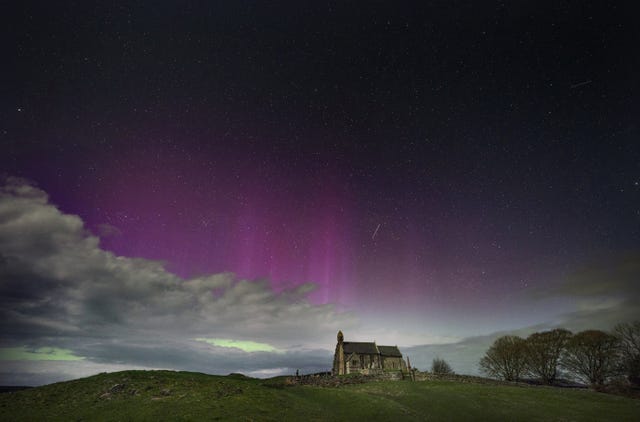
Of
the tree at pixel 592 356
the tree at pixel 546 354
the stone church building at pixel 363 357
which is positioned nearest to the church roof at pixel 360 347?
the stone church building at pixel 363 357

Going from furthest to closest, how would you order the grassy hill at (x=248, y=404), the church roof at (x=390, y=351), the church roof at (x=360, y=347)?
the church roof at (x=390, y=351)
the church roof at (x=360, y=347)
the grassy hill at (x=248, y=404)

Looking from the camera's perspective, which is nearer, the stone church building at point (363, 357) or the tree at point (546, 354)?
the tree at point (546, 354)

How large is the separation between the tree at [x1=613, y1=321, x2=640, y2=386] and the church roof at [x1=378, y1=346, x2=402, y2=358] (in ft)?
227

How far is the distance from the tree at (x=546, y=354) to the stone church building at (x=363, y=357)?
139 feet

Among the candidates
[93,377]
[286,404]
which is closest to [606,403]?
[286,404]

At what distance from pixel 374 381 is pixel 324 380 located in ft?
34.1

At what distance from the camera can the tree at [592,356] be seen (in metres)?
79.1

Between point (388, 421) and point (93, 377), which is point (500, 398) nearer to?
point (388, 421)

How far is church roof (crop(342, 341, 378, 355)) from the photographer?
12181cm

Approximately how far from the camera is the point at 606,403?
47781 mm

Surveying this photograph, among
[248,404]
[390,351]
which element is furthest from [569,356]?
[248,404]

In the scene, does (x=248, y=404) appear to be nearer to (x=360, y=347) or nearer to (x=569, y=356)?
(x=569, y=356)

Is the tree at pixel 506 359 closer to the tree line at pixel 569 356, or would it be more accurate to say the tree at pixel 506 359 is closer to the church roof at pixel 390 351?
the tree line at pixel 569 356

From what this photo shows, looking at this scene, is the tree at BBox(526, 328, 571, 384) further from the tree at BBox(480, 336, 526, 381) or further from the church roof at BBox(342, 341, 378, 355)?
the church roof at BBox(342, 341, 378, 355)
